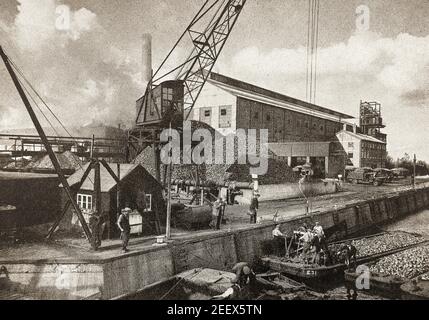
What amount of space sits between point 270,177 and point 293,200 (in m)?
2.69

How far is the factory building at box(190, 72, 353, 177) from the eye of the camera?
35.8m

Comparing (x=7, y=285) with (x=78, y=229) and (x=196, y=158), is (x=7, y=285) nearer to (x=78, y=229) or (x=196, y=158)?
(x=78, y=229)

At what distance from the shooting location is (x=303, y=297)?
1152 cm

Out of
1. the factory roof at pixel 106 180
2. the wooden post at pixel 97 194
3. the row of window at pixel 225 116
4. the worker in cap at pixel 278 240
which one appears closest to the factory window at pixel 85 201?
the factory roof at pixel 106 180

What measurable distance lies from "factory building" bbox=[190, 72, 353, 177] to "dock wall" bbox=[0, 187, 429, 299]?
19.4m

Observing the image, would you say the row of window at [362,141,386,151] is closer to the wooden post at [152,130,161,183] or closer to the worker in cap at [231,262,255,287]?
the wooden post at [152,130,161,183]

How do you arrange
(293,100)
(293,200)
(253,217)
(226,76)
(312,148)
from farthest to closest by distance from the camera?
(293,100)
(226,76)
(312,148)
(293,200)
(253,217)

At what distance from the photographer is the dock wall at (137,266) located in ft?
33.5

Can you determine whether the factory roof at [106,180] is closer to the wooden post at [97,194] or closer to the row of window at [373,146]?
the wooden post at [97,194]

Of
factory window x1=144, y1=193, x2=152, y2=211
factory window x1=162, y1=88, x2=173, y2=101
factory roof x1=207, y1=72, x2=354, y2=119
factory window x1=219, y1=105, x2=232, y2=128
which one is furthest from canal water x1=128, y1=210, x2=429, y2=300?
factory roof x1=207, y1=72, x2=354, y2=119

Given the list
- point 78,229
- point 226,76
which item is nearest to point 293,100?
point 226,76

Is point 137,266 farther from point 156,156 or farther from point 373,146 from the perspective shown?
point 373,146
